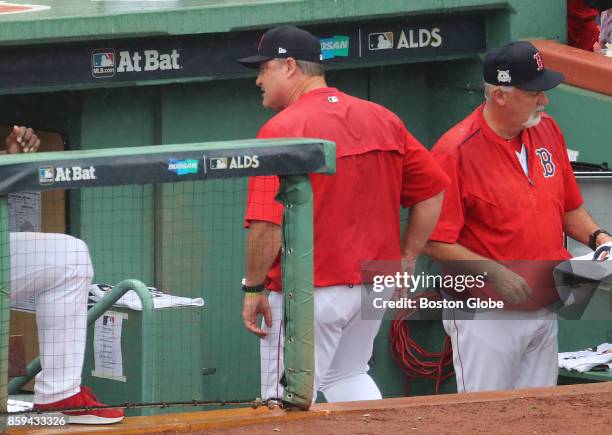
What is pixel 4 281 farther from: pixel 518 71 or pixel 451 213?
pixel 518 71

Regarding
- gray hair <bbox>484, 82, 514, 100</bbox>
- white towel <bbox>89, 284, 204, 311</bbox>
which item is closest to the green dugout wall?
white towel <bbox>89, 284, 204, 311</bbox>

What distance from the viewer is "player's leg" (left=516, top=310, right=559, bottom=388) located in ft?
16.7

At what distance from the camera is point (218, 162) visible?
3.88m

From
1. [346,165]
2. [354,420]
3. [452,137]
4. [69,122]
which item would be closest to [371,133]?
[346,165]

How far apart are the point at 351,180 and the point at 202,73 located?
171cm

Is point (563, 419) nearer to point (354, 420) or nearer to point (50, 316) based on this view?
point (354, 420)

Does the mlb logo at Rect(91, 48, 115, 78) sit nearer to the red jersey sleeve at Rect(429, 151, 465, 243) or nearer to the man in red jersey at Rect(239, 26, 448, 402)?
the man in red jersey at Rect(239, 26, 448, 402)

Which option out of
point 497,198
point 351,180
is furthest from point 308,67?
point 497,198

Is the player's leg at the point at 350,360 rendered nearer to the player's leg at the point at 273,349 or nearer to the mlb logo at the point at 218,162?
the player's leg at the point at 273,349

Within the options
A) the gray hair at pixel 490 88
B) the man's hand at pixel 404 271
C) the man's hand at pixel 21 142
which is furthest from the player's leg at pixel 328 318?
the man's hand at pixel 21 142

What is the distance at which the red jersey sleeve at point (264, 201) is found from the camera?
14.1 feet

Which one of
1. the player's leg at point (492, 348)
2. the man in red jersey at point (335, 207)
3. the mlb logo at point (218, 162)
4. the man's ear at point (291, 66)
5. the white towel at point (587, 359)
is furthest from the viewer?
the white towel at point (587, 359)

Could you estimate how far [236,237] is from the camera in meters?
6.39

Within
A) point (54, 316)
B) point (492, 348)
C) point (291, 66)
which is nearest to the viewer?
point (54, 316)
